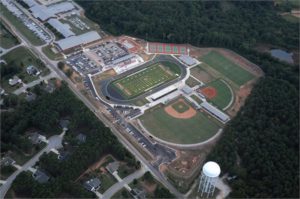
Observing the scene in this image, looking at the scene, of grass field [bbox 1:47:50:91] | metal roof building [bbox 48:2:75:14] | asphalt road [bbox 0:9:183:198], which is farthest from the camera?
metal roof building [bbox 48:2:75:14]

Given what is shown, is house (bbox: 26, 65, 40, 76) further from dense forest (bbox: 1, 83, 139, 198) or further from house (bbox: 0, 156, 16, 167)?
house (bbox: 0, 156, 16, 167)

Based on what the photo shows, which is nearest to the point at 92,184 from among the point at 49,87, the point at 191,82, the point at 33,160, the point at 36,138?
the point at 33,160

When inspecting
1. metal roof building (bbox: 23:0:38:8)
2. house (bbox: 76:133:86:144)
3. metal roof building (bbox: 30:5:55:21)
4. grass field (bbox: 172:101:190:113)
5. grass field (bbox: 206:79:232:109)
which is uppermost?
metal roof building (bbox: 23:0:38:8)

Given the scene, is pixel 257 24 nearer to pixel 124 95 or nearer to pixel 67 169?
pixel 124 95

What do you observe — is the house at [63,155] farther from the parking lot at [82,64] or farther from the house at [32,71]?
the house at [32,71]

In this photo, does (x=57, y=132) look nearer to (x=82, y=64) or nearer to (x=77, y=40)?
(x=82, y=64)

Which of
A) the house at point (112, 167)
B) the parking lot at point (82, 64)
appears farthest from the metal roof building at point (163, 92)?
the house at point (112, 167)

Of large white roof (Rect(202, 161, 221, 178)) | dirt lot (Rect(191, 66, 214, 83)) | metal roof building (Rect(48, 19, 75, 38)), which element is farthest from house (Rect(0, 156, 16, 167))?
dirt lot (Rect(191, 66, 214, 83))
